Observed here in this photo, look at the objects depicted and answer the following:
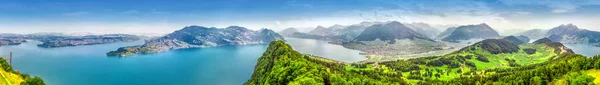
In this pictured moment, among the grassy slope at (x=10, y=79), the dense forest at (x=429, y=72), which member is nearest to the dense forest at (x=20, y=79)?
the grassy slope at (x=10, y=79)

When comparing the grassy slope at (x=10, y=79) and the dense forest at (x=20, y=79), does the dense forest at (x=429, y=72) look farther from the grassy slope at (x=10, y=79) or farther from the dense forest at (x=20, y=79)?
the grassy slope at (x=10, y=79)

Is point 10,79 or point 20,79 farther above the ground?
point 10,79

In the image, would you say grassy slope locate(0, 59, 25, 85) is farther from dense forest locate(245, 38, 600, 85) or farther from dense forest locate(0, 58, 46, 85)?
dense forest locate(245, 38, 600, 85)

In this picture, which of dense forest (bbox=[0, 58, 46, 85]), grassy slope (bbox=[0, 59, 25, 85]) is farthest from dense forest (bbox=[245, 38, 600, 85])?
grassy slope (bbox=[0, 59, 25, 85])

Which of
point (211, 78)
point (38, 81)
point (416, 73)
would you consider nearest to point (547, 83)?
point (416, 73)

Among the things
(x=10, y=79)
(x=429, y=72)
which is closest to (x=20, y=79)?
(x=10, y=79)

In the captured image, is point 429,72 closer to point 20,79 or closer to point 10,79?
point 20,79

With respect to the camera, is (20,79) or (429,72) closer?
(20,79)

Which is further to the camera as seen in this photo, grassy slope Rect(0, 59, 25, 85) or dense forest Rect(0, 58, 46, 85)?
dense forest Rect(0, 58, 46, 85)
